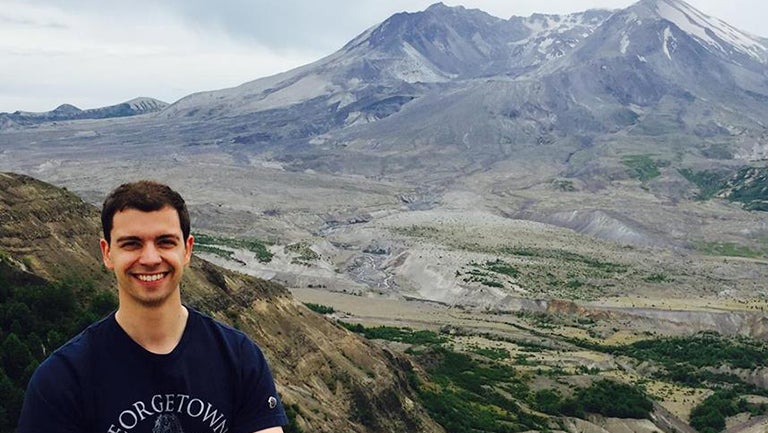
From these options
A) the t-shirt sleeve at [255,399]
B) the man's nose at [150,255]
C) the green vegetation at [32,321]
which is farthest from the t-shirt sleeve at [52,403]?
the green vegetation at [32,321]

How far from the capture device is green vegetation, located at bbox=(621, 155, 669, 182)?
16925 centimetres

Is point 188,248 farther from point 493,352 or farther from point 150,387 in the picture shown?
point 493,352

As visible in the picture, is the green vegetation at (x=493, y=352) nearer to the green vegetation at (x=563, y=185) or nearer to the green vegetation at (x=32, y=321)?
the green vegetation at (x=32, y=321)

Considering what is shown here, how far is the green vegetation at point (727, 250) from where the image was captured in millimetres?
116188

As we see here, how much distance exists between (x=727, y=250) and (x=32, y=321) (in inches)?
4546

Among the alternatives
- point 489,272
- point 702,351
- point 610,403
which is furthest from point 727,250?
point 610,403

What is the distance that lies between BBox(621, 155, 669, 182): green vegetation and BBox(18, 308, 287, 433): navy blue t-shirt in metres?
171

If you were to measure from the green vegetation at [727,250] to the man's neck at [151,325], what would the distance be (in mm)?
121907

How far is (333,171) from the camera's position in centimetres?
19162

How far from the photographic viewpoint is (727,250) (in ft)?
389

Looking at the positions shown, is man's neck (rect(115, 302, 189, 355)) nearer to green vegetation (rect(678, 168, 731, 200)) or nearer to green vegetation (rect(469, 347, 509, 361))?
green vegetation (rect(469, 347, 509, 361))

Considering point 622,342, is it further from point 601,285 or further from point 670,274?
point 670,274

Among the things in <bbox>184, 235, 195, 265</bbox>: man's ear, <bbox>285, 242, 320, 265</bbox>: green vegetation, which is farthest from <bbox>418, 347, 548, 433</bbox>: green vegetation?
<bbox>285, 242, 320, 265</bbox>: green vegetation

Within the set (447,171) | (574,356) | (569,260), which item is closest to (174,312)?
(574,356)
